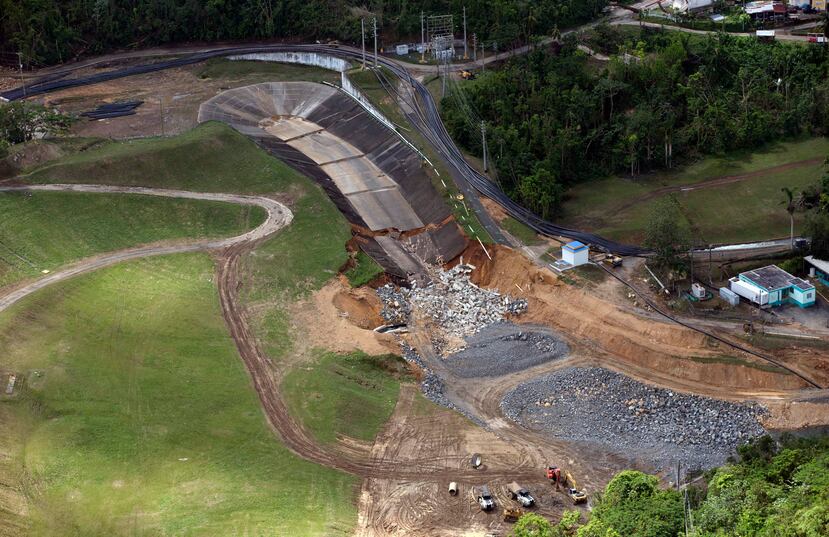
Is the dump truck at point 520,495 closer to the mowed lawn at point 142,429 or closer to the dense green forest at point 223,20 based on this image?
the mowed lawn at point 142,429

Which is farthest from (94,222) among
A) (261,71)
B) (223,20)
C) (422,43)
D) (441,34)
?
(441,34)

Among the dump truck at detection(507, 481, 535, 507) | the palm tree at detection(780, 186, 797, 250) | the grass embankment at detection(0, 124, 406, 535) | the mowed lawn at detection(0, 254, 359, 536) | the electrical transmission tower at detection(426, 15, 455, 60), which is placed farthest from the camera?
the electrical transmission tower at detection(426, 15, 455, 60)

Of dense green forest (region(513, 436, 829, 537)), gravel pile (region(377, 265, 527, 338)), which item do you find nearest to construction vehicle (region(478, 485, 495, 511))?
dense green forest (region(513, 436, 829, 537))

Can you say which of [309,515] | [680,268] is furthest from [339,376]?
[680,268]

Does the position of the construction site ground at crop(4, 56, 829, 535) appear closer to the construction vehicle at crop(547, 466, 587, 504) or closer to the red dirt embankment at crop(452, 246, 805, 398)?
the red dirt embankment at crop(452, 246, 805, 398)

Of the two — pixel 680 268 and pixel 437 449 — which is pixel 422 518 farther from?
pixel 680 268

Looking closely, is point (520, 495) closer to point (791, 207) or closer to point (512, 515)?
point (512, 515)

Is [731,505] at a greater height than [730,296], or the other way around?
[730,296]
